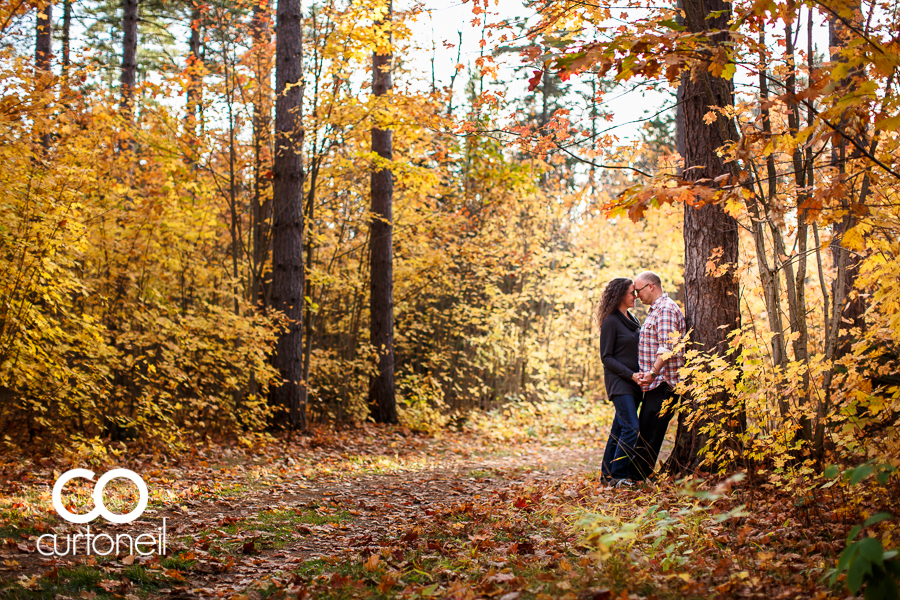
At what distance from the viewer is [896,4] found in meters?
4.21

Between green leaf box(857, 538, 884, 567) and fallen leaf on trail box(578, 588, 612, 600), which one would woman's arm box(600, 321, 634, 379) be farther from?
green leaf box(857, 538, 884, 567)

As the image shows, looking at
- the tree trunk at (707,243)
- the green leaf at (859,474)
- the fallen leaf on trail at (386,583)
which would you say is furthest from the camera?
the tree trunk at (707,243)

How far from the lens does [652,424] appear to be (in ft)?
18.7

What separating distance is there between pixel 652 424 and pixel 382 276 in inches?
270

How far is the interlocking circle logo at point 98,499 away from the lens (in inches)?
178

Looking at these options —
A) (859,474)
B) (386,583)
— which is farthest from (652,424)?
(859,474)

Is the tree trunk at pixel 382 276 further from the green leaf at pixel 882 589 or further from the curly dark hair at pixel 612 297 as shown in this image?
the green leaf at pixel 882 589

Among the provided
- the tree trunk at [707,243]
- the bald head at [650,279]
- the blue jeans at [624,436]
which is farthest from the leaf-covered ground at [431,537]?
the bald head at [650,279]

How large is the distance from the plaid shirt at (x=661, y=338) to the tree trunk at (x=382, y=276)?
21.9 ft

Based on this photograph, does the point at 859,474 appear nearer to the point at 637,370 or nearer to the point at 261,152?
the point at 637,370

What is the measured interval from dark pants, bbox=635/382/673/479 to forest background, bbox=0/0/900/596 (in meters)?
0.24

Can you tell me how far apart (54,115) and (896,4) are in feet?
26.9

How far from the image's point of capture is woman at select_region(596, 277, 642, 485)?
5.67 metres

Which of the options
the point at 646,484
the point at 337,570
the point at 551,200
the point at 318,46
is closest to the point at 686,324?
the point at 646,484
